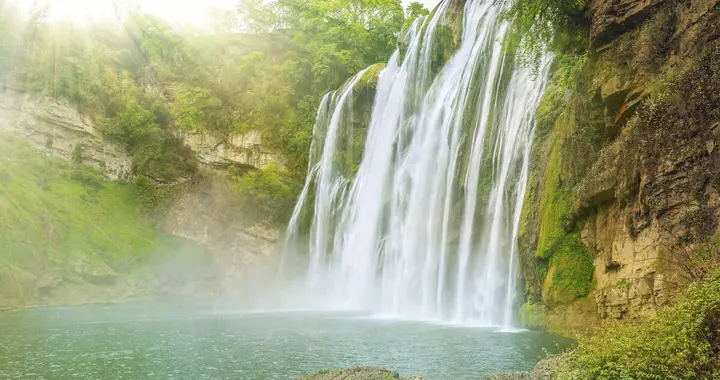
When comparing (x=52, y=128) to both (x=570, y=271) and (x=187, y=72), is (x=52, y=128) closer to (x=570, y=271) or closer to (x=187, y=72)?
(x=187, y=72)

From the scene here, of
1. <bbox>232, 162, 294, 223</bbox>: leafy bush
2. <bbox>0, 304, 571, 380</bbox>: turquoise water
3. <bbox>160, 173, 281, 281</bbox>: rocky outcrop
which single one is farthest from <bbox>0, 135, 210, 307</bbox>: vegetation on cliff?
<bbox>0, 304, 571, 380</bbox>: turquoise water

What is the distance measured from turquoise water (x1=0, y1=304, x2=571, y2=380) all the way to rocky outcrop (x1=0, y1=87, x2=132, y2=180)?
21638mm

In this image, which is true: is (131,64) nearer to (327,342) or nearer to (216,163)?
(216,163)

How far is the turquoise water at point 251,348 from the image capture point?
10.7 metres

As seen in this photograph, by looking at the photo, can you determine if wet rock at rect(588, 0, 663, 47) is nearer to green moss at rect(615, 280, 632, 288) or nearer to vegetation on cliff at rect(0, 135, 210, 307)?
green moss at rect(615, 280, 632, 288)

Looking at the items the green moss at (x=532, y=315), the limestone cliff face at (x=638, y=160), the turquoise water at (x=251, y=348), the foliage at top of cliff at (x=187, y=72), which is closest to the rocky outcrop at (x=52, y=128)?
the foliage at top of cliff at (x=187, y=72)

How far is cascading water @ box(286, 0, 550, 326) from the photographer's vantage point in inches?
698

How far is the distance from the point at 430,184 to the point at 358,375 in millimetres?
15144

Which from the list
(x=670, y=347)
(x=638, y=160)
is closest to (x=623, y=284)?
(x=638, y=160)

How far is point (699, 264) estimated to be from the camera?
8555mm

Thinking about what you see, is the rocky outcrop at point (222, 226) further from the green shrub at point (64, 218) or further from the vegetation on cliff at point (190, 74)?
the green shrub at point (64, 218)

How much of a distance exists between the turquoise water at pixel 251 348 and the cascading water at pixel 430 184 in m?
2.70

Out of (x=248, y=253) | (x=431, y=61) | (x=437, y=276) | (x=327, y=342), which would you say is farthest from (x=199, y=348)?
(x=248, y=253)

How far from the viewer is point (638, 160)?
38.3 feet
